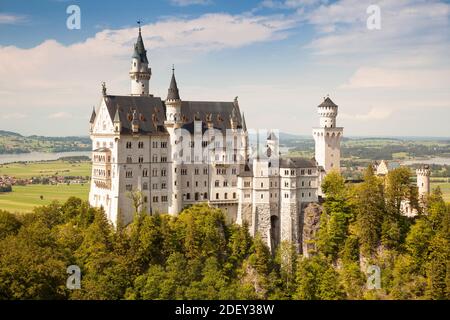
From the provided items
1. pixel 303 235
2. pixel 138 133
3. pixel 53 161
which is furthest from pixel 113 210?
pixel 53 161

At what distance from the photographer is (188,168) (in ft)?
235

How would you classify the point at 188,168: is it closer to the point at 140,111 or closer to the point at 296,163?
the point at 140,111

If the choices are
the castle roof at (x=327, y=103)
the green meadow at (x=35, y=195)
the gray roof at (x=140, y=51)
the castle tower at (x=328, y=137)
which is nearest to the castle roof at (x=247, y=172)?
the castle tower at (x=328, y=137)

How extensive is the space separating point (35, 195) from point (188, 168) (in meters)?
47.8

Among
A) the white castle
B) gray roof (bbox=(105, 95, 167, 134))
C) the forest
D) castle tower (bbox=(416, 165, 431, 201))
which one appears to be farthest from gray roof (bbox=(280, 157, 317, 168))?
castle tower (bbox=(416, 165, 431, 201))

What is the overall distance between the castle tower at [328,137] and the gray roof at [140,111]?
20.4 meters

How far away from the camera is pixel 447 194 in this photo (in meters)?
112

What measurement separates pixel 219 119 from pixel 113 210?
17435 mm

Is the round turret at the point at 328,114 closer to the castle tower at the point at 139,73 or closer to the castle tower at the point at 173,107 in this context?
the castle tower at the point at 173,107

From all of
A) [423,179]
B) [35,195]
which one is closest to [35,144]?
[35,195]

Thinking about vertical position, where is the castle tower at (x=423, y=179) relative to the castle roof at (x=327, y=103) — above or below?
below

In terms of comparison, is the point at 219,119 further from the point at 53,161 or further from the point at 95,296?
the point at 53,161

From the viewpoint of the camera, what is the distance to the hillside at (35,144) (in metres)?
153

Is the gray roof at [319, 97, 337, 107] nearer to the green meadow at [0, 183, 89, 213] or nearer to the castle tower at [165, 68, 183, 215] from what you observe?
the castle tower at [165, 68, 183, 215]
